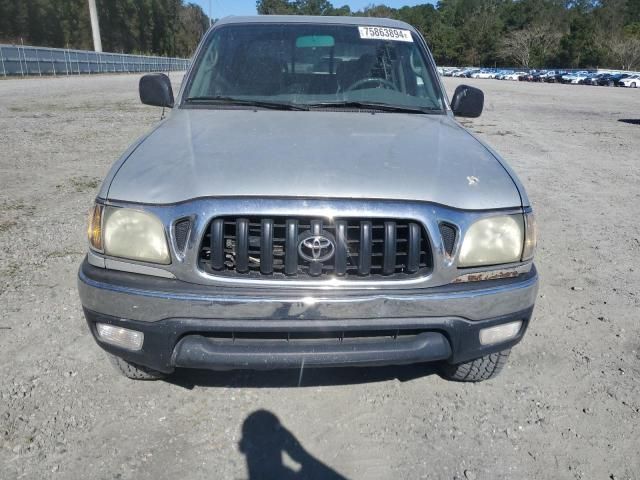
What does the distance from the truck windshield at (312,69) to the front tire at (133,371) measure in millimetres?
1651

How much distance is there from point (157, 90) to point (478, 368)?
2.70 meters

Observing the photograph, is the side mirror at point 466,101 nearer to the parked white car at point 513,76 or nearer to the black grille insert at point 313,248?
the black grille insert at point 313,248

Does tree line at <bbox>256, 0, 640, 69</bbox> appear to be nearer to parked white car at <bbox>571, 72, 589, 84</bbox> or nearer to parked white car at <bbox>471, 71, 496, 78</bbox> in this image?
parked white car at <bbox>471, 71, 496, 78</bbox>

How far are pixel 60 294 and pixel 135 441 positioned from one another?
1.72 m

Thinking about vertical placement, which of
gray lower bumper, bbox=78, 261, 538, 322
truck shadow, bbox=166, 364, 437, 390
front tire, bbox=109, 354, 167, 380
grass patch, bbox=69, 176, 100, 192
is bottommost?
truck shadow, bbox=166, 364, 437, 390

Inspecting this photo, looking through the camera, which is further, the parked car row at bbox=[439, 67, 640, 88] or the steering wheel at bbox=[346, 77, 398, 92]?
the parked car row at bbox=[439, 67, 640, 88]

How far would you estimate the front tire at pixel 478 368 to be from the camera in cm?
270

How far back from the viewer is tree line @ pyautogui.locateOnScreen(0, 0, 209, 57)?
2256 inches

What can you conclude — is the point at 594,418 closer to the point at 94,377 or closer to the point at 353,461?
the point at 353,461

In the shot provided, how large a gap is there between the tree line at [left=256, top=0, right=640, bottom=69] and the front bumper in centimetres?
7110

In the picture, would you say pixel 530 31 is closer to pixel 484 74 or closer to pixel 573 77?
pixel 484 74

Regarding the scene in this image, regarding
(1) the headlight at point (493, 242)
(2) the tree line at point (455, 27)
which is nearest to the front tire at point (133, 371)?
(1) the headlight at point (493, 242)

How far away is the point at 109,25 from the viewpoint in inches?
2862

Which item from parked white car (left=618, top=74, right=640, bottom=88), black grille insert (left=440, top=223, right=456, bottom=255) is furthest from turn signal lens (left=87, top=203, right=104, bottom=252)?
parked white car (left=618, top=74, right=640, bottom=88)
